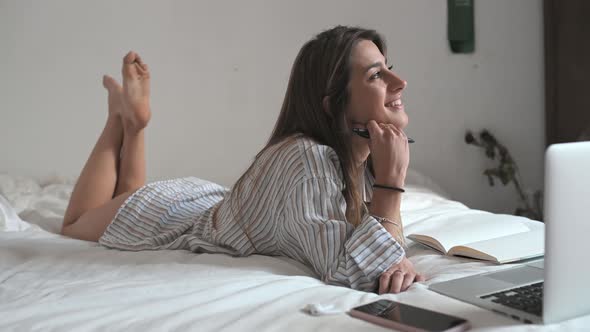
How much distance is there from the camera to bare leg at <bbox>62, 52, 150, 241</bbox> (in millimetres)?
1829

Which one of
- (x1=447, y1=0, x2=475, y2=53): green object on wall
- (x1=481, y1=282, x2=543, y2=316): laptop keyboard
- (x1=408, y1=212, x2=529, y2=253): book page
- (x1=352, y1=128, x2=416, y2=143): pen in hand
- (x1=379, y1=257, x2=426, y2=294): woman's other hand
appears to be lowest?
(x1=408, y1=212, x2=529, y2=253): book page

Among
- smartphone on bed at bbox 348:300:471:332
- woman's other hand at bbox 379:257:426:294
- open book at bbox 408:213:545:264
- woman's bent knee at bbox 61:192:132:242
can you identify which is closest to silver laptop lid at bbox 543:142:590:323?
smartphone on bed at bbox 348:300:471:332

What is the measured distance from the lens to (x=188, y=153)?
A: 2.82m

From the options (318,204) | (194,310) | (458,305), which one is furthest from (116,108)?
(458,305)

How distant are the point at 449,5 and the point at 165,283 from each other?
2.27 meters

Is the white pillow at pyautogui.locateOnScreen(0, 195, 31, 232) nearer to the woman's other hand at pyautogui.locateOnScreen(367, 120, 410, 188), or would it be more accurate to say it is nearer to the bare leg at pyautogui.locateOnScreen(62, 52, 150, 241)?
the bare leg at pyautogui.locateOnScreen(62, 52, 150, 241)

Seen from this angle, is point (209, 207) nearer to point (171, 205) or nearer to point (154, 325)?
point (171, 205)

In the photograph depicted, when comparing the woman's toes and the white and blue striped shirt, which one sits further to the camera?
the woman's toes

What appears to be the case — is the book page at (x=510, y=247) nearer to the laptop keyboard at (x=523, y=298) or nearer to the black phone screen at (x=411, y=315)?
the laptop keyboard at (x=523, y=298)

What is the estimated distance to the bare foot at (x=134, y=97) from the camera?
6.11 feet

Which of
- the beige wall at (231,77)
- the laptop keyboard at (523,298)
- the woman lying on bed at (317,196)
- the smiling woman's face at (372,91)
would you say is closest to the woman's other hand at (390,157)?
the woman lying on bed at (317,196)

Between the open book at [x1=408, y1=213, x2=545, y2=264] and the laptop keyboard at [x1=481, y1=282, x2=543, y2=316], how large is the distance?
11.5 inches

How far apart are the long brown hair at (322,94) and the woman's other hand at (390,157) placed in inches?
3.8

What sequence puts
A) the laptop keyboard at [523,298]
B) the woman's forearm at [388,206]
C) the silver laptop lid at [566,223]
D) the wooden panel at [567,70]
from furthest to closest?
1. the wooden panel at [567,70]
2. the woman's forearm at [388,206]
3. the laptop keyboard at [523,298]
4. the silver laptop lid at [566,223]
